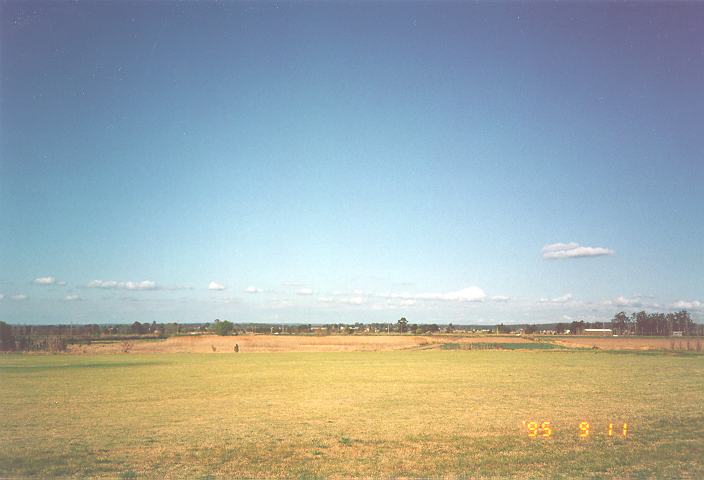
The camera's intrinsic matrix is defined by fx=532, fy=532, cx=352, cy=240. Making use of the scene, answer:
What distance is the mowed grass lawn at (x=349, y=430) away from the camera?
14367 mm

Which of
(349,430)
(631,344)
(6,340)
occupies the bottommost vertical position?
(631,344)

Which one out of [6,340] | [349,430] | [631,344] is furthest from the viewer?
[631,344]

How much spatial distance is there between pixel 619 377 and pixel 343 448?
31902 mm

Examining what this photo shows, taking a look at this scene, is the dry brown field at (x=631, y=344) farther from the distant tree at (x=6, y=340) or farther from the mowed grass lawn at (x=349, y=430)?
the distant tree at (x=6, y=340)

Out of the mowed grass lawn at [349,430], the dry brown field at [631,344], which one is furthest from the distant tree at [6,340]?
the dry brown field at [631,344]

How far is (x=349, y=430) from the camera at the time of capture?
19719mm

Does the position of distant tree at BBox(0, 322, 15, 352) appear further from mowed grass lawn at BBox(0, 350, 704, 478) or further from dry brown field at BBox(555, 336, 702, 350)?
dry brown field at BBox(555, 336, 702, 350)

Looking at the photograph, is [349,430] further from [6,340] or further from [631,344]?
[631,344]

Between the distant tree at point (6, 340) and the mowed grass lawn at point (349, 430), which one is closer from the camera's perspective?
the mowed grass lawn at point (349, 430)

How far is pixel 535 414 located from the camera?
75.2 ft

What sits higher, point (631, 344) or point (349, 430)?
point (349, 430)

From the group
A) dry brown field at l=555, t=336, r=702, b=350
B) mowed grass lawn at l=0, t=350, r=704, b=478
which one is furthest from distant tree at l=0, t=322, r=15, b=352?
dry brown field at l=555, t=336, r=702, b=350

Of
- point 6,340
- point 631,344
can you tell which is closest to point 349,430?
point 6,340

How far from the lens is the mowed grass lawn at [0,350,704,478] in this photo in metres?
14.4
